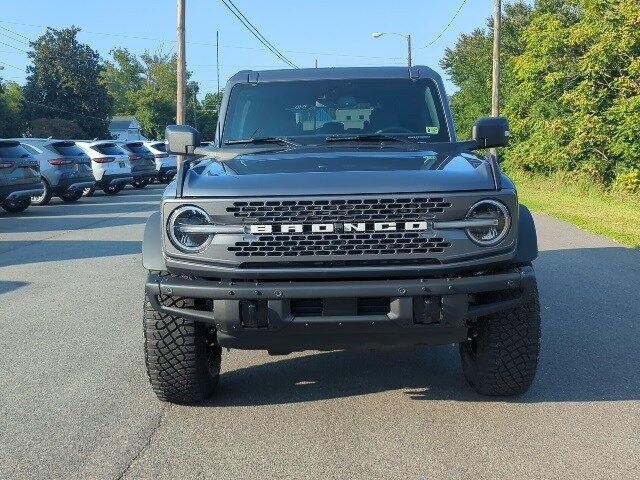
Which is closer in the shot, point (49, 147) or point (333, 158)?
point (333, 158)

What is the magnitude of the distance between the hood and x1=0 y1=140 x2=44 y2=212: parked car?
14.1 meters

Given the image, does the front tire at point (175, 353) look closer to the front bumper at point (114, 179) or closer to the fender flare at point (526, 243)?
the fender flare at point (526, 243)

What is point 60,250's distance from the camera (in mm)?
13570

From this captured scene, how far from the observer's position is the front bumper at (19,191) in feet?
59.8

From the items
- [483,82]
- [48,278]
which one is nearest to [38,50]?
[483,82]

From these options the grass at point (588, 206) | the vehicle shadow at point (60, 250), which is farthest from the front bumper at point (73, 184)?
the grass at point (588, 206)

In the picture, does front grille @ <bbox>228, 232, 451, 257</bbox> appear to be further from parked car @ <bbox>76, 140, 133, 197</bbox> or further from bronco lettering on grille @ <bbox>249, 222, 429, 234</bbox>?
parked car @ <bbox>76, 140, 133, 197</bbox>

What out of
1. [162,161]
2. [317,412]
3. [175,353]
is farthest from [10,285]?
[162,161]

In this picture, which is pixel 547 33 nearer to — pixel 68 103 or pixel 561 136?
pixel 561 136

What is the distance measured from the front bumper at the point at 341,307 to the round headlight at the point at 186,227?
189 mm

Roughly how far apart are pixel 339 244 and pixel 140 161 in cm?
2681

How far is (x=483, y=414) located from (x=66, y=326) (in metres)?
4.06

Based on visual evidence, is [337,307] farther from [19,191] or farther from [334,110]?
[19,191]

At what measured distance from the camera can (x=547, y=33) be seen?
105 feet
